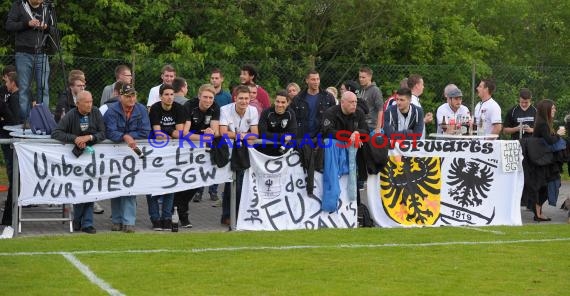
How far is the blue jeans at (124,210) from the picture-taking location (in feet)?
46.0

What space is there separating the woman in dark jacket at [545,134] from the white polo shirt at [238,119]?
4377 mm

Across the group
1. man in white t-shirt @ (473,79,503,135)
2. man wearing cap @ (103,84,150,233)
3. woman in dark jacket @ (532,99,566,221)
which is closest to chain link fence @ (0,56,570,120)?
man in white t-shirt @ (473,79,503,135)

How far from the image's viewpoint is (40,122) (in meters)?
14.1

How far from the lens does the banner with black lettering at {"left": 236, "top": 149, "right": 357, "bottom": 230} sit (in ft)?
47.4

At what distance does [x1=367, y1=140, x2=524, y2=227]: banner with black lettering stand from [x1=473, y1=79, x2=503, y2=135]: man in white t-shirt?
64.2 inches

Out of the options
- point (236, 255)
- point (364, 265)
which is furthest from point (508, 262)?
point (236, 255)

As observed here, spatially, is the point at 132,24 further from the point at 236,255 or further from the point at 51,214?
the point at 236,255

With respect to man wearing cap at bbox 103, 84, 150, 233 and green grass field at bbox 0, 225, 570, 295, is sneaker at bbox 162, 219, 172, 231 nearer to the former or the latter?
man wearing cap at bbox 103, 84, 150, 233

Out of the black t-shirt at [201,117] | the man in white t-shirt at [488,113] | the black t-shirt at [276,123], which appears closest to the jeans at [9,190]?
the black t-shirt at [201,117]

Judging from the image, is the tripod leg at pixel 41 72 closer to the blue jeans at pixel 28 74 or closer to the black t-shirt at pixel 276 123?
the blue jeans at pixel 28 74

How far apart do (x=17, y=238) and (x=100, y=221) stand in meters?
2.01

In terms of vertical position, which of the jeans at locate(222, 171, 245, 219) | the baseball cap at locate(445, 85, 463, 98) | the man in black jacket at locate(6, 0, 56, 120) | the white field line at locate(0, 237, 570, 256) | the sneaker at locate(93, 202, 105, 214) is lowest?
the white field line at locate(0, 237, 570, 256)

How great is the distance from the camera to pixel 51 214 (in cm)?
1530

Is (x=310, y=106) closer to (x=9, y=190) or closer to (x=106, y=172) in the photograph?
(x=106, y=172)
